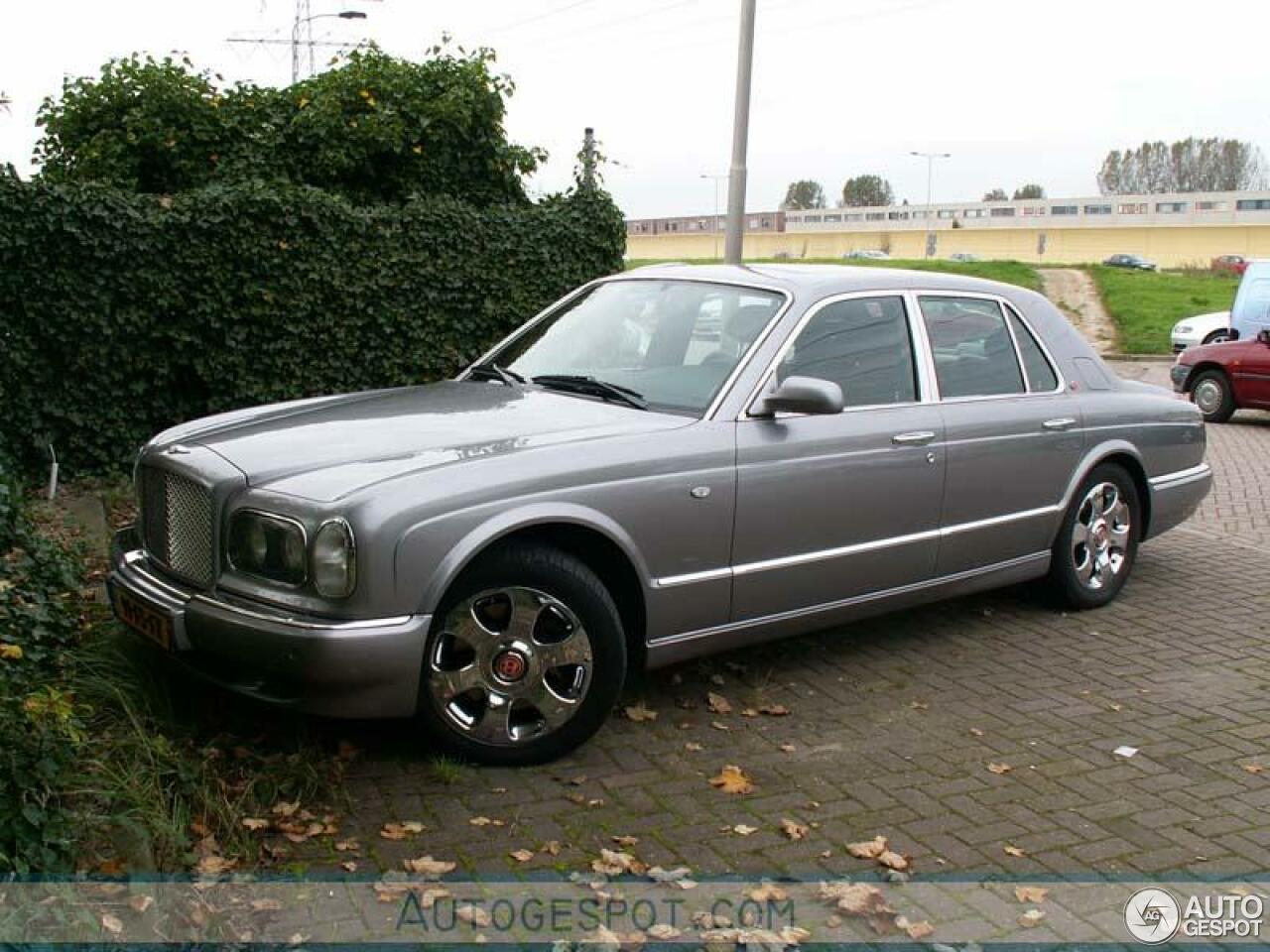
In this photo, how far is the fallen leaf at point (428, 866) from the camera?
3.75 metres

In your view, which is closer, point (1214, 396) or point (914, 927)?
point (914, 927)

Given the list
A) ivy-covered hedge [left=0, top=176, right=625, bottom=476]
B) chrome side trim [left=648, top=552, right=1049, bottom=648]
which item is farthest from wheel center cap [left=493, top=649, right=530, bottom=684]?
ivy-covered hedge [left=0, top=176, right=625, bottom=476]

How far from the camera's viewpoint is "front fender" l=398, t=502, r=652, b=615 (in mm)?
4064

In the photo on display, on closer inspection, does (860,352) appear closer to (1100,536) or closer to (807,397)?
(807,397)

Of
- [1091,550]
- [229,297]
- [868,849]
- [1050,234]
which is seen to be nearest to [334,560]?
[868,849]

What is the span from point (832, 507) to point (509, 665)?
1.60 m

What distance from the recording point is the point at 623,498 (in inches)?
181

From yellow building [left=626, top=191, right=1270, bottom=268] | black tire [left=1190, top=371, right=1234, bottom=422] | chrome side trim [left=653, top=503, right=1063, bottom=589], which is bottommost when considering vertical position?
black tire [left=1190, top=371, right=1234, bottom=422]

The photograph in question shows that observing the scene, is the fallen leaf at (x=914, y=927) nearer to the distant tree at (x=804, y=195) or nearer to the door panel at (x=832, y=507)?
the door panel at (x=832, y=507)

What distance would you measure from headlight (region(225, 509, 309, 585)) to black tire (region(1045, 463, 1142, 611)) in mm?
4074

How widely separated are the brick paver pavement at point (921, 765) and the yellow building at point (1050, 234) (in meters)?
66.2

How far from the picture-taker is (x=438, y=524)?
4.10 m

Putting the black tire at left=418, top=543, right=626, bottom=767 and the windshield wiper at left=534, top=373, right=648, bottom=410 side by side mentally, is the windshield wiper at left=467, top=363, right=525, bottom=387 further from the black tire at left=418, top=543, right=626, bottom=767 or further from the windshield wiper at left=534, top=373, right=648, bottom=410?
the black tire at left=418, top=543, right=626, bottom=767

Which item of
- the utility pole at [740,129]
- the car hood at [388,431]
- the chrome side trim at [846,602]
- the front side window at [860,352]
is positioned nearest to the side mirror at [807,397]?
the front side window at [860,352]
